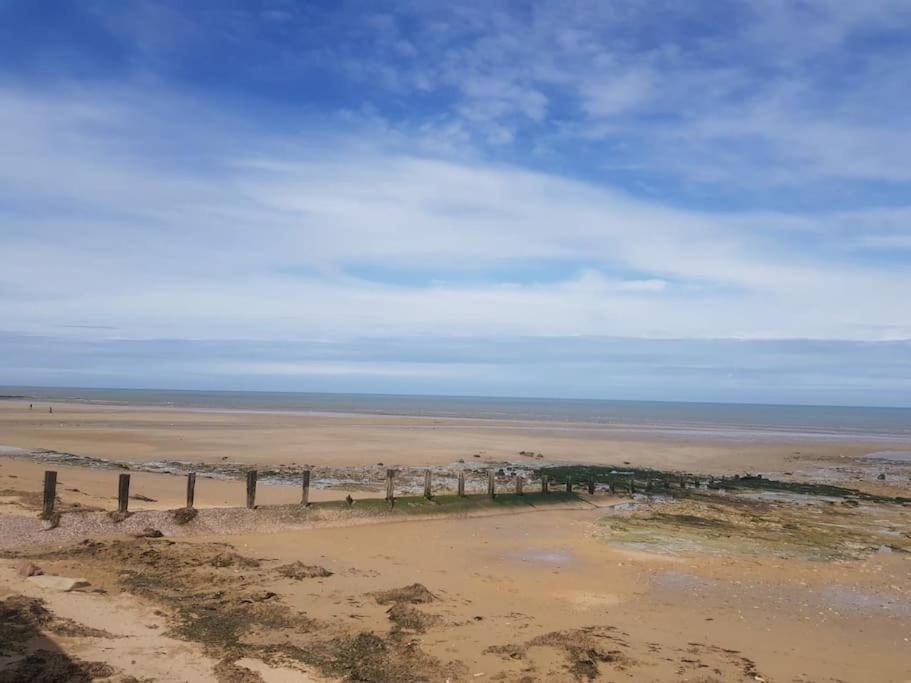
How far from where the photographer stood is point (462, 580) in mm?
13438

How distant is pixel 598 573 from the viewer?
47.8ft

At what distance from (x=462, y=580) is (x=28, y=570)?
7.28 metres

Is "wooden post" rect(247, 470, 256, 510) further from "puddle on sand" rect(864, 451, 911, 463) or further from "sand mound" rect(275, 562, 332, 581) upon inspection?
"puddle on sand" rect(864, 451, 911, 463)

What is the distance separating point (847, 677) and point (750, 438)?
195ft

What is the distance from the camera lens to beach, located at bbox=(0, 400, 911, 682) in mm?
8977

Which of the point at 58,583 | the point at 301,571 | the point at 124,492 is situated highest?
the point at 124,492

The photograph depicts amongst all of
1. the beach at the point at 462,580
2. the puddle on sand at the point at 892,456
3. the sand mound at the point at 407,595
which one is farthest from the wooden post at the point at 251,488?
the puddle on sand at the point at 892,456

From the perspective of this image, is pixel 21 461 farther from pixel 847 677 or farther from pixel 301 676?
pixel 847 677

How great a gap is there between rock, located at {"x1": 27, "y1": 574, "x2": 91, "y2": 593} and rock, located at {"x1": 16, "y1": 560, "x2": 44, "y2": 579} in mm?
103

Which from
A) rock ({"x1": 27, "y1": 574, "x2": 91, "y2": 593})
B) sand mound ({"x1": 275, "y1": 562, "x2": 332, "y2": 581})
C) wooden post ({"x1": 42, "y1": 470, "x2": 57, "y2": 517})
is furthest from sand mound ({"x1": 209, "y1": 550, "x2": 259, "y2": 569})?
wooden post ({"x1": 42, "y1": 470, "x2": 57, "y2": 517})

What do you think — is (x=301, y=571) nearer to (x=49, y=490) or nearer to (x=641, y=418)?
(x=49, y=490)

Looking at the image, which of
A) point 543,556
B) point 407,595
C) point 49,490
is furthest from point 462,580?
point 49,490

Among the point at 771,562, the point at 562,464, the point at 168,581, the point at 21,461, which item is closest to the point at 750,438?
the point at 562,464

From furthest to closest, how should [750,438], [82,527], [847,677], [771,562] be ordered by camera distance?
[750,438] → [771,562] → [82,527] → [847,677]
